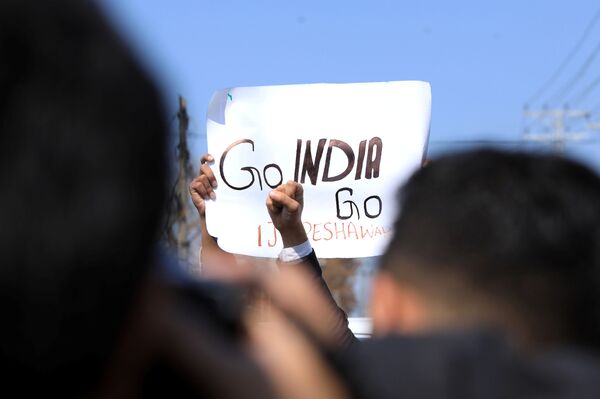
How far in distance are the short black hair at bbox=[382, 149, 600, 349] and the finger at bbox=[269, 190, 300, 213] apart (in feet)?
6.72

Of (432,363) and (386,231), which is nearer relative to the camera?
(432,363)

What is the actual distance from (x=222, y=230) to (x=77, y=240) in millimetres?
3759

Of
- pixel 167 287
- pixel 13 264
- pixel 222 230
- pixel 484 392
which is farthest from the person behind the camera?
pixel 222 230

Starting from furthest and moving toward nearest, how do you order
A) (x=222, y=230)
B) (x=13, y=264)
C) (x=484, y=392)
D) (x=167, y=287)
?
(x=222, y=230) → (x=484, y=392) → (x=167, y=287) → (x=13, y=264)

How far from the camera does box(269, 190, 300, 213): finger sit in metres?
3.28

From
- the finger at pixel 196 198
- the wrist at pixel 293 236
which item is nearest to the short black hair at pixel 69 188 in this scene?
the wrist at pixel 293 236

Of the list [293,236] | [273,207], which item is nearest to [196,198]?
[273,207]

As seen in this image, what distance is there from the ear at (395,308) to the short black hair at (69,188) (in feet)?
1.65

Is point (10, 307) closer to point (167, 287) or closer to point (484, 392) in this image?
point (167, 287)

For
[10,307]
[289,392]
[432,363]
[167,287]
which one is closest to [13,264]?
[10,307]

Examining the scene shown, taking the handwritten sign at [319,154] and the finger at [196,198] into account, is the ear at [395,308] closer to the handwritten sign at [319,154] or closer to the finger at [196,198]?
the finger at [196,198]

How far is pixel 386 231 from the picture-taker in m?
4.45

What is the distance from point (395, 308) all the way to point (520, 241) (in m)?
0.17

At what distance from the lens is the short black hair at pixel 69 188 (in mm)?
687
